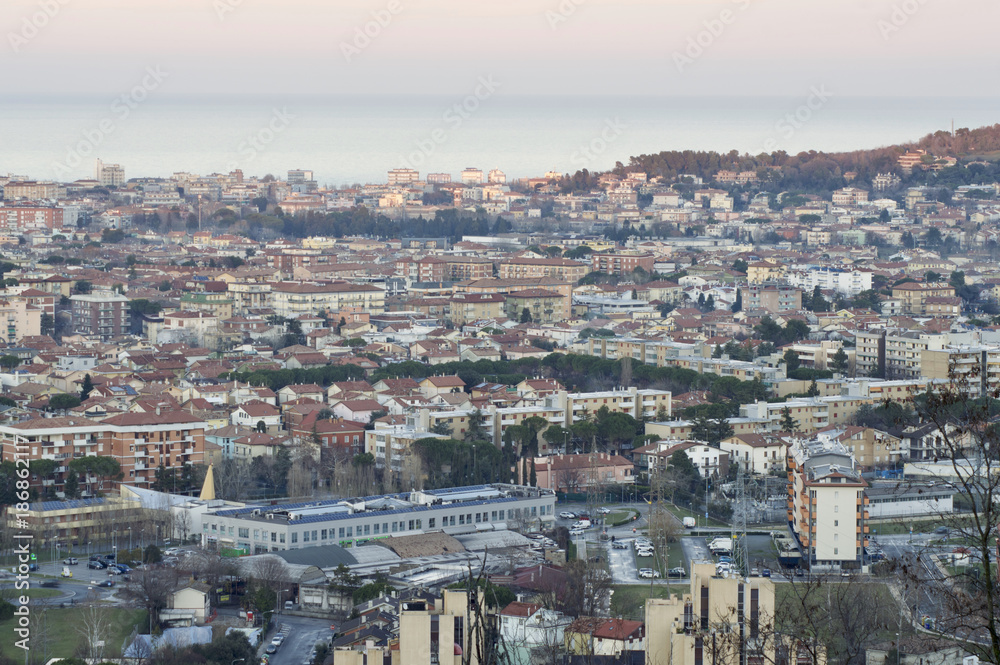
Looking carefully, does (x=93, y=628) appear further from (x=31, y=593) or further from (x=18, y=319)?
(x=18, y=319)

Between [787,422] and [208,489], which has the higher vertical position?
[787,422]

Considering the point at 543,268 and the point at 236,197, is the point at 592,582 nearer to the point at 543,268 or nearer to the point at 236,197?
the point at 543,268

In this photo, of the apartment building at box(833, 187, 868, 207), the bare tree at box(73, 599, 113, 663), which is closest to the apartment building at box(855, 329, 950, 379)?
the bare tree at box(73, 599, 113, 663)

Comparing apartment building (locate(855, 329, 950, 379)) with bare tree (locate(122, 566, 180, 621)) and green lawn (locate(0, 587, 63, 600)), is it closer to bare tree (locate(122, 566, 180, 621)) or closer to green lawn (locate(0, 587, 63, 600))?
bare tree (locate(122, 566, 180, 621))

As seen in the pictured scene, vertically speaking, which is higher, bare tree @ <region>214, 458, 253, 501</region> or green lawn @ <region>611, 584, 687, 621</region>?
bare tree @ <region>214, 458, 253, 501</region>

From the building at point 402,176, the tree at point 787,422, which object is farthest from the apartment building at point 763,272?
the building at point 402,176

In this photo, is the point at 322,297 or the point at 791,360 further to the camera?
the point at 322,297

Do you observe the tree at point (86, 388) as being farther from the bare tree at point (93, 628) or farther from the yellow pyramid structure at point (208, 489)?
the bare tree at point (93, 628)

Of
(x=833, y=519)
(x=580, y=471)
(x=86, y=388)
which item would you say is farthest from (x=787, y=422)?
(x=86, y=388)
